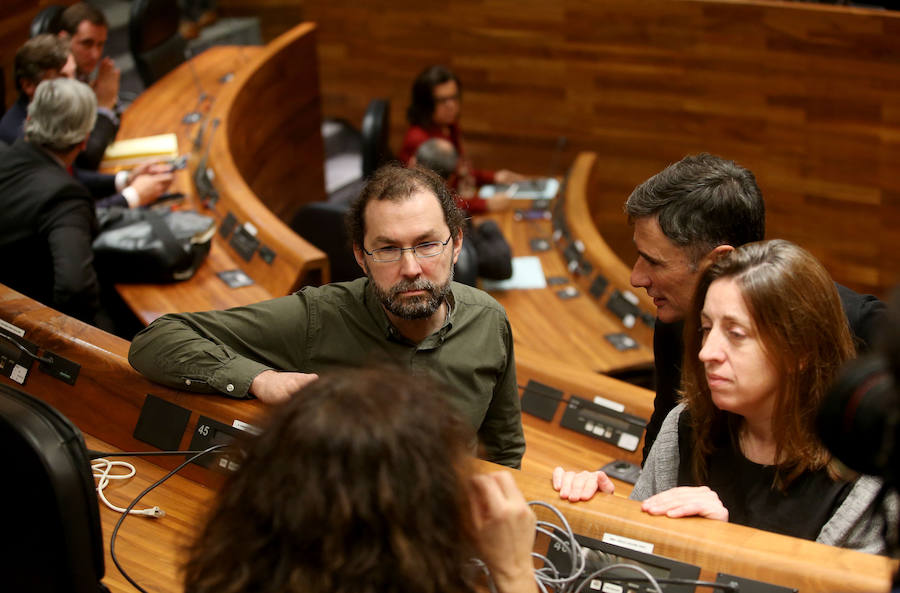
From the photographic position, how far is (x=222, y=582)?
1.01 metres

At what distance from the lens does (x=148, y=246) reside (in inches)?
119

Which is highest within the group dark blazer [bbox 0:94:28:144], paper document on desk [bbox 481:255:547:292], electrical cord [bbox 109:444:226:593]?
electrical cord [bbox 109:444:226:593]

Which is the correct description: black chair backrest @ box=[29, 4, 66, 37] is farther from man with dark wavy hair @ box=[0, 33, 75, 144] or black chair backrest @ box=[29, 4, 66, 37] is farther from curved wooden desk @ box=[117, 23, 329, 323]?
man with dark wavy hair @ box=[0, 33, 75, 144]

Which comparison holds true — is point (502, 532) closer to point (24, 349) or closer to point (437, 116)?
point (24, 349)

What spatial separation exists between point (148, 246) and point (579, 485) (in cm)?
200

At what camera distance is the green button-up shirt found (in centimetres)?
195

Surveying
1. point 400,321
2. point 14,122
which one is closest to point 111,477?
point 400,321

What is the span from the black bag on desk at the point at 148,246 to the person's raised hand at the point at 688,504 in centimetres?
206

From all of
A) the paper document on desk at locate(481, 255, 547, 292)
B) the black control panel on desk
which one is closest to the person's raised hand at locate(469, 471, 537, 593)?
the black control panel on desk

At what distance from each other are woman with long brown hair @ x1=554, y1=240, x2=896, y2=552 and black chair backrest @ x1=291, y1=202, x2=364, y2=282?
77.9 inches

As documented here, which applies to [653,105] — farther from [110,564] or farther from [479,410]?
[110,564]

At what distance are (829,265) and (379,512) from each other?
4.38m

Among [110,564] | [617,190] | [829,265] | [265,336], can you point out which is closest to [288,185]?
[617,190]

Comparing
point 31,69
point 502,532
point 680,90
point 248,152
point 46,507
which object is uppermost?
point 502,532
